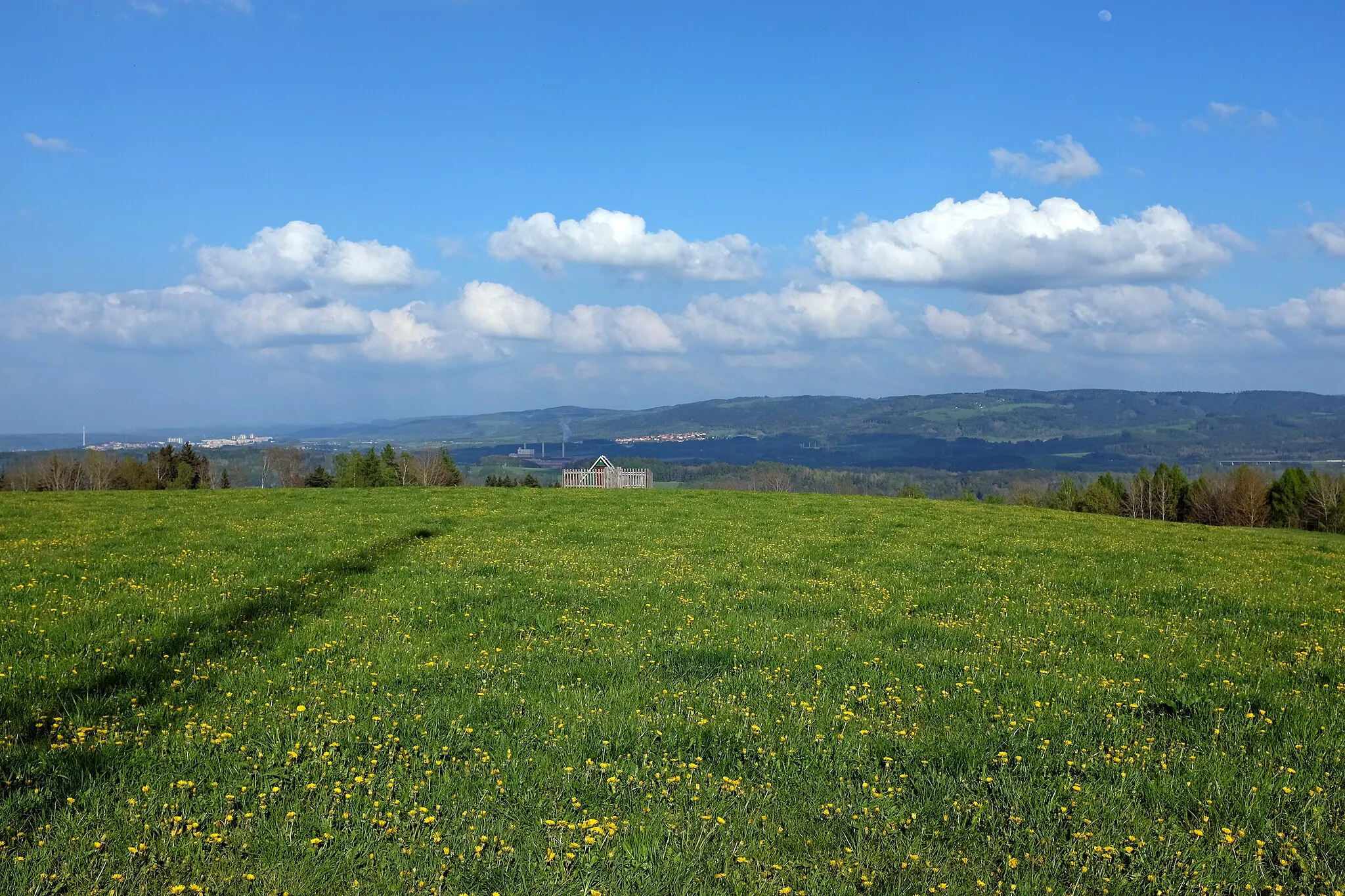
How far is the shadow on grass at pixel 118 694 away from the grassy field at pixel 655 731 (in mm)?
40

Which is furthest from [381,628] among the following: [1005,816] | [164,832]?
[1005,816]

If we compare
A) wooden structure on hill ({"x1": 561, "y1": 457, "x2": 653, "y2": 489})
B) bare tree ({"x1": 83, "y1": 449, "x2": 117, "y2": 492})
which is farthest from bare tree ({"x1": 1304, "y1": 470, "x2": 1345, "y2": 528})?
bare tree ({"x1": 83, "y1": 449, "x2": 117, "y2": 492})

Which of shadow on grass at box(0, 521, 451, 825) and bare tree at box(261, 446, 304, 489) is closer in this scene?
shadow on grass at box(0, 521, 451, 825)

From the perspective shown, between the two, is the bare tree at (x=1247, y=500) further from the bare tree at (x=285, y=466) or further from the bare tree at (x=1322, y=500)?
the bare tree at (x=285, y=466)

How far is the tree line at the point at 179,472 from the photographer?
2820 inches

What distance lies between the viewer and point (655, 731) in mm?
7773

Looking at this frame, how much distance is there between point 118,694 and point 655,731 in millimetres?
5525

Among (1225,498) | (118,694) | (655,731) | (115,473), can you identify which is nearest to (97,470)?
(115,473)

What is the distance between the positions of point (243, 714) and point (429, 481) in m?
70.7

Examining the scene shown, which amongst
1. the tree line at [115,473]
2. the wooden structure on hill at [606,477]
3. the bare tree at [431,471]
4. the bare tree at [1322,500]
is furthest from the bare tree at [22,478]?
the bare tree at [1322,500]

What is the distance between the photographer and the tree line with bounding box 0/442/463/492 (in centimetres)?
7162

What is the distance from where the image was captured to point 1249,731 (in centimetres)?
796

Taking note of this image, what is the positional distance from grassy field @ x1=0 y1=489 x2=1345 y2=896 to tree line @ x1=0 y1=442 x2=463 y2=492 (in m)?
59.1

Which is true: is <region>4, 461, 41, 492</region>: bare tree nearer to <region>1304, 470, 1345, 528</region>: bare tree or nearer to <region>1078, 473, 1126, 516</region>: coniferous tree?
<region>1078, 473, 1126, 516</region>: coniferous tree
